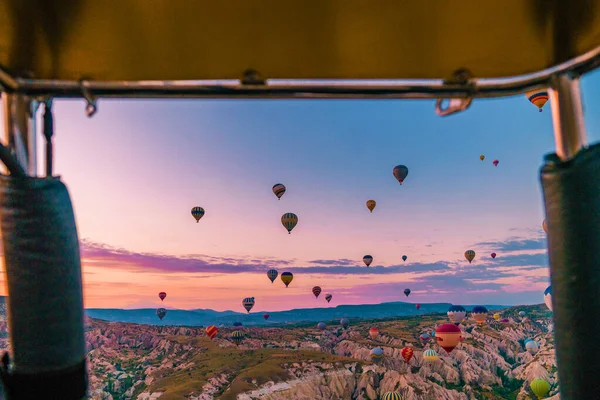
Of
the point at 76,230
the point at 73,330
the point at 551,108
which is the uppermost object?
the point at 551,108

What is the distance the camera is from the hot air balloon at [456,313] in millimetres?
19984

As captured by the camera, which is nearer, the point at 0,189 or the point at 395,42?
the point at 395,42

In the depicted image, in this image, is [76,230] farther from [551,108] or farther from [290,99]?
[551,108]

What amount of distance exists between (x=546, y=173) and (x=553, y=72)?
0.22 m

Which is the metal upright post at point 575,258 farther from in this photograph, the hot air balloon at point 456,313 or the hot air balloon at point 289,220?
the hot air balloon at point 456,313

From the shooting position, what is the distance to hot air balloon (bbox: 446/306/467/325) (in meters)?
20.0

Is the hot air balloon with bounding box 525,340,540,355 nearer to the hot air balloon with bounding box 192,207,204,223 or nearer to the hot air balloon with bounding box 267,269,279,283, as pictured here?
the hot air balloon with bounding box 267,269,279,283

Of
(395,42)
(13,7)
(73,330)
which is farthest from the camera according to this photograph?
(73,330)

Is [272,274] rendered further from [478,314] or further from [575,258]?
[575,258]

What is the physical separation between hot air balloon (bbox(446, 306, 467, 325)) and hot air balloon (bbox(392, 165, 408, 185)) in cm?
714

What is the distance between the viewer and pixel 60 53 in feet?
2.91

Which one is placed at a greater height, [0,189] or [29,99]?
[29,99]

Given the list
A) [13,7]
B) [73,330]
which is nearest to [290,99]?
[13,7]

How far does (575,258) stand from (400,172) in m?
16.0
